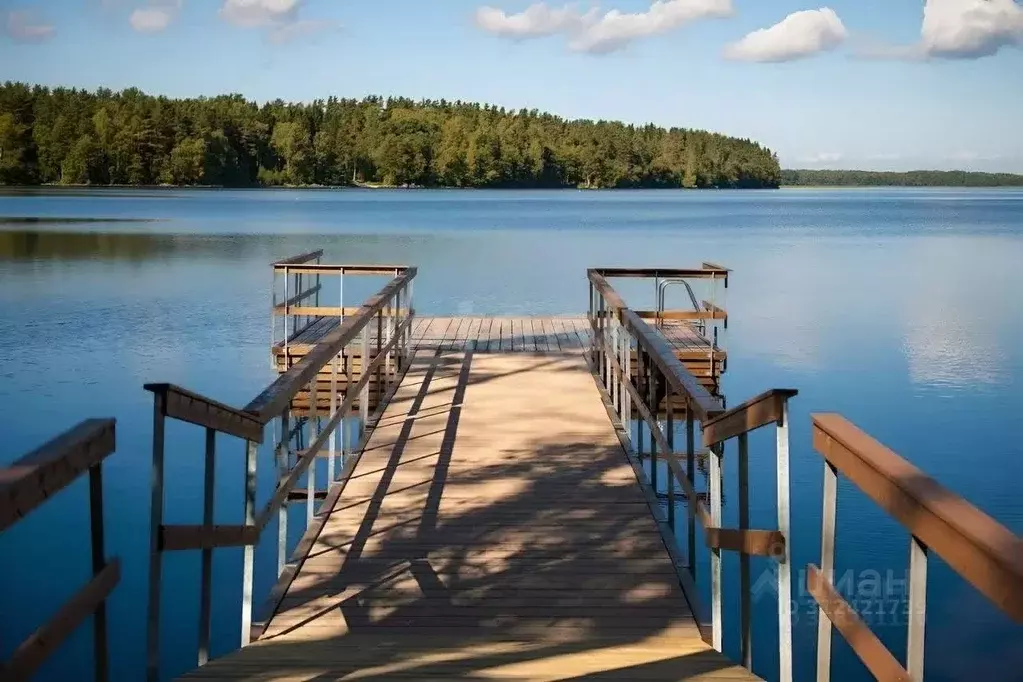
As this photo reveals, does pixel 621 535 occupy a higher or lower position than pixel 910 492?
lower

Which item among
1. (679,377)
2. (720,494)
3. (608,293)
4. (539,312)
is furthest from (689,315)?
(539,312)

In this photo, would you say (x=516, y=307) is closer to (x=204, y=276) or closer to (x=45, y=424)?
(x=204, y=276)

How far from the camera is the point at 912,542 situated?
198 cm

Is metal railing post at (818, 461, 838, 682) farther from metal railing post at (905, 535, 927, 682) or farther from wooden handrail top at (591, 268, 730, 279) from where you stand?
wooden handrail top at (591, 268, 730, 279)

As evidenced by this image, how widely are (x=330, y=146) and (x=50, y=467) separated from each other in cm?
13061

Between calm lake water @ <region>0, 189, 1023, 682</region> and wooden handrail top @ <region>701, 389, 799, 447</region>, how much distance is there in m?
3.19

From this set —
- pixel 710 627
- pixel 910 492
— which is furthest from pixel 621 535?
pixel 910 492

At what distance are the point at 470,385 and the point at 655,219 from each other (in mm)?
55472

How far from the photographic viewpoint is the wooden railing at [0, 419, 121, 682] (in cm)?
192

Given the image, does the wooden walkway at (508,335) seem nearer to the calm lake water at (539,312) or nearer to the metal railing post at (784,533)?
the calm lake water at (539,312)

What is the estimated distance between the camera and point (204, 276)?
87.5ft

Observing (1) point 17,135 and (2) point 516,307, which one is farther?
(1) point 17,135

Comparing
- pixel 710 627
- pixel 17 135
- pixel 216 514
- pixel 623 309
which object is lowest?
pixel 216 514

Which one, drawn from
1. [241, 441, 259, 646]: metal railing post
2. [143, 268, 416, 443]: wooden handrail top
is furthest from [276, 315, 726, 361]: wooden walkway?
[241, 441, 259, 646]: metal railing post
